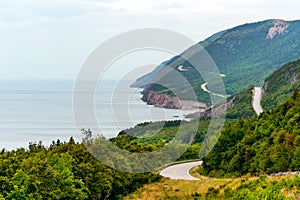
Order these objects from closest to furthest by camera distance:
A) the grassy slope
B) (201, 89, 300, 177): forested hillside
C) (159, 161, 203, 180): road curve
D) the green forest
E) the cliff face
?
1. the grassy slope
2. the green forest
3. (201, 89, 300, 177): forested hillside
4. (159, 161, 203, 180): road curve
5. the cliff face

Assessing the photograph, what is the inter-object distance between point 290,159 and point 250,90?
78.4 meters

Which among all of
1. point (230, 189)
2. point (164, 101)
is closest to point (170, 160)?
point (230, 189)

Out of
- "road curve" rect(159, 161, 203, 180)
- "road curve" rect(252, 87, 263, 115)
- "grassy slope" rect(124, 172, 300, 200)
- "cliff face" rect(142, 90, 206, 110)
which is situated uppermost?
"cliff face" rect(142, 90, 206, 110)

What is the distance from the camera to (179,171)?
30.2m

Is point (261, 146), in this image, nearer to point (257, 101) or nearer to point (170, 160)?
point (170, 160)

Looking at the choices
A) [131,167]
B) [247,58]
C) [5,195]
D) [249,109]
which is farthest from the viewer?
[247,58]

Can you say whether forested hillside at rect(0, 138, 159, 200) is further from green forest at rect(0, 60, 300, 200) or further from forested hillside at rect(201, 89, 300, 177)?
forested hillside at rect(201, 89, 300, 177)

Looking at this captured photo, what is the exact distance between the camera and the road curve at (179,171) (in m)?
27.8

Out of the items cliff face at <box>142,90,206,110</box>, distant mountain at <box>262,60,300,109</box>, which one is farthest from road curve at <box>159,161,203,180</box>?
cliff face at <box>142,90,206,110</box>

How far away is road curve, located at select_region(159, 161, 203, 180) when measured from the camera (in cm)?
2783

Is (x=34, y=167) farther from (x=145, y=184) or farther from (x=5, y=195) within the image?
(x=145, y=184)

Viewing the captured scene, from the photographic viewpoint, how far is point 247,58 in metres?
187

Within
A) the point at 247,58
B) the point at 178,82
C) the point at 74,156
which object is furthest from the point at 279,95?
the point at 247,58

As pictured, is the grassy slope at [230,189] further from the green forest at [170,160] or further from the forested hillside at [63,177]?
the forested hillside at [63,177]
